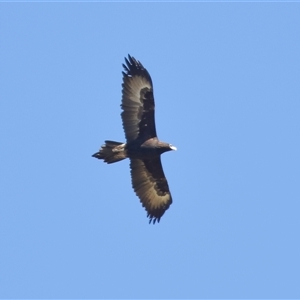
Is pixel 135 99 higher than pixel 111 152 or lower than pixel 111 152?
higher

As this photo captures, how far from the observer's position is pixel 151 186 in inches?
1581

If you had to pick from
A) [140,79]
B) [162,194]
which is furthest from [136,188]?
[140,79]

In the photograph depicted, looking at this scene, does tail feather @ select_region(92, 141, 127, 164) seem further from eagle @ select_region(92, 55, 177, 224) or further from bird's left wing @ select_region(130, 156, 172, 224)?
bird's left wing @ select_region(130, 156, 172, 224)

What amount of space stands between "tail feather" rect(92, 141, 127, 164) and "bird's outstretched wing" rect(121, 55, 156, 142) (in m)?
0.44

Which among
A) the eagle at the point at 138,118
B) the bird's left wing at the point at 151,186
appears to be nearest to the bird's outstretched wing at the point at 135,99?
the eagle at the point at 138,118

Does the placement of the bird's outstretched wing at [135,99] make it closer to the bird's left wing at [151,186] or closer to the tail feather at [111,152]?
the tail feather at [111,152]

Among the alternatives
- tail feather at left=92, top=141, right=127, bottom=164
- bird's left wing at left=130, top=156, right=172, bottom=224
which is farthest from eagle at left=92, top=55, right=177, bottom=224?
bird's left wing at left=130, top=156, right=172, bottom=224

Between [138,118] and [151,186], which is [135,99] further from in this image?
[151,186]

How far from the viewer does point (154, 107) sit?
1524 inches

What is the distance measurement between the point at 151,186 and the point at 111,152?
2455 millimetres

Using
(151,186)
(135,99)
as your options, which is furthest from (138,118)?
(151,186)

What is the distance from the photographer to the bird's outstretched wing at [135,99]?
127 feet

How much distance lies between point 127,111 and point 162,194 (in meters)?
3.29

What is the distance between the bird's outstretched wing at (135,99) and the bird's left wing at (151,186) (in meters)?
1.31
